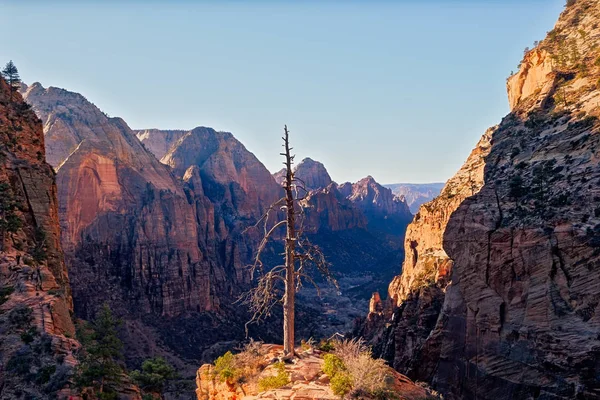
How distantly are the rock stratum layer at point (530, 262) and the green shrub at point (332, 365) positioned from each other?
17.8m

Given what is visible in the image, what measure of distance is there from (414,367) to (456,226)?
12617mm

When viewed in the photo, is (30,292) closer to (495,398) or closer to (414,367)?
(495,398)

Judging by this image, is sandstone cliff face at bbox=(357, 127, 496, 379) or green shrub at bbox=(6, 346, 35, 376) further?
sandstone cliff face at bbox=(357, 127, 496, 379)

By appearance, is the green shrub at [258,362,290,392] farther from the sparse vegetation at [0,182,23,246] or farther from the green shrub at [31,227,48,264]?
the sparse vegetation at [0,182,23,246]

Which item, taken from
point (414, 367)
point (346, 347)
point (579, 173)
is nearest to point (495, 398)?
point (414, 367)

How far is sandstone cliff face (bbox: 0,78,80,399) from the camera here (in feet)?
49.1

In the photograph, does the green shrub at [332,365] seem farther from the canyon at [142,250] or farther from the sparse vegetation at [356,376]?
the canyon at [142,250]

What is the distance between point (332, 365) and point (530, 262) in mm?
21355

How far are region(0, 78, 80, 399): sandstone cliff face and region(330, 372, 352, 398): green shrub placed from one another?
911 cm

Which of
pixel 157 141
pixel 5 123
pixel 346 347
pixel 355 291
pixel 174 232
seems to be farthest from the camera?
pixel 157 141

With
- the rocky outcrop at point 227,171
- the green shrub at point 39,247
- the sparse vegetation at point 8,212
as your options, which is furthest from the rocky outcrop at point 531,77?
the rocky outcrop at point 227,171

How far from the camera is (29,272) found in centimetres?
2100

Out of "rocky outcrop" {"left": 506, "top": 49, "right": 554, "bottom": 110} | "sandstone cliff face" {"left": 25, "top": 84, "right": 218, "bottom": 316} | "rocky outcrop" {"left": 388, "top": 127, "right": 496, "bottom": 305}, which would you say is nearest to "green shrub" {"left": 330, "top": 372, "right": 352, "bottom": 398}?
"rocky outcrop" {"left": 388, "top": 127, "right": 496, "bottom": 305}

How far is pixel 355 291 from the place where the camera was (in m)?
122
